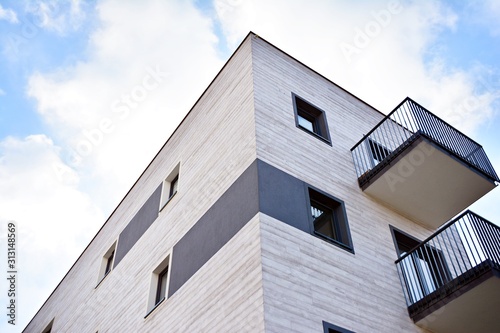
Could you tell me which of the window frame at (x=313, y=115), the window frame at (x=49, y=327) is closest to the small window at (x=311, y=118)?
the window frame at (x=313, y=115)

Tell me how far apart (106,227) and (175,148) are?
224 inches

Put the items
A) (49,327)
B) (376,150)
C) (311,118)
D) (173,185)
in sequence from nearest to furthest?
(311,118) < (376,150) < (173,185) < (49,327)

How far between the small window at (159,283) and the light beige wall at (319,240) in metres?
4.05

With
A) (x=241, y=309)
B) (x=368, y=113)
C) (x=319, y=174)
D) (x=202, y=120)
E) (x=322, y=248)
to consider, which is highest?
(x=368, y=113)

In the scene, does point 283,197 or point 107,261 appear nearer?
point 283,197

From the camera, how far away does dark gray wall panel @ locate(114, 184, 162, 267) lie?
14352mm

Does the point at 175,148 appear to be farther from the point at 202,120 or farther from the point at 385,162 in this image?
the point at 385,162

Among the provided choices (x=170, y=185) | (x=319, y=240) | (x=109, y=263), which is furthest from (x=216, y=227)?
(x=109, y=263)

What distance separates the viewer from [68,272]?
2122 cm

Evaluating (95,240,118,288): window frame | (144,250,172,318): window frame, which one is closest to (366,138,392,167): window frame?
(144,250,172,318): window frame

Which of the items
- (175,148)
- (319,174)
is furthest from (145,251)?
(319,174)

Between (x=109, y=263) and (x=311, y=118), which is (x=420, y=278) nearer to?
(x=311, y=118)

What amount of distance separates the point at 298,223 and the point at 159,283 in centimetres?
479

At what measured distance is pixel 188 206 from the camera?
1183 centimetres
